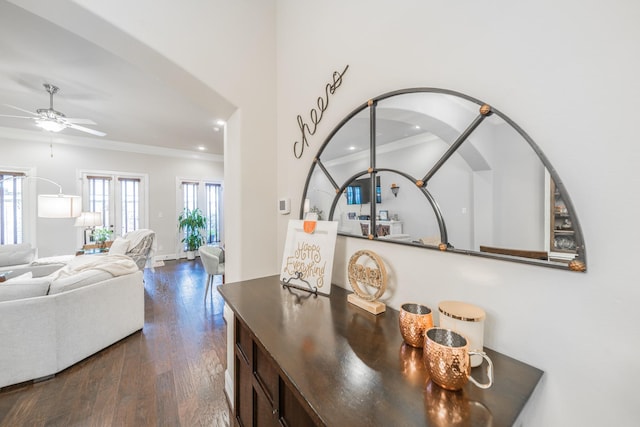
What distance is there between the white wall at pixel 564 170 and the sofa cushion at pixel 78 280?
9.32 ft

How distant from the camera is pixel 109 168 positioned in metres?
5.55

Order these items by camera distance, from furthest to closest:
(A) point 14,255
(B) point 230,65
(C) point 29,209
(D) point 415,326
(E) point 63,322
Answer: (C) point 29,209 < (A) point 14,255 < (E) point 63,322 < (B) point 230,65 < (D) point 415,326

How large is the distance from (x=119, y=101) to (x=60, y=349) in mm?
3227

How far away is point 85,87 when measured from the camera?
3.08 meters

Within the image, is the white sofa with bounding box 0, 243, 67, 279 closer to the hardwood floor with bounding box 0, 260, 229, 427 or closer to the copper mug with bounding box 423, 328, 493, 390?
the hardwood floor with bounding box 0, 260, 229, 427

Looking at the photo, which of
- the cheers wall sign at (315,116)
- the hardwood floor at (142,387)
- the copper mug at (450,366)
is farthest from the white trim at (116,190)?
the copper mug at (450,366)

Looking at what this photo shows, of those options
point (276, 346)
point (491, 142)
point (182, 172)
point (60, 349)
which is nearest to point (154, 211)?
point (182, 172)

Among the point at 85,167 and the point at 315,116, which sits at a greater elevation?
the point at 85,167

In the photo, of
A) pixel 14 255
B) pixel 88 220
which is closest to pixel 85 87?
pixel 88 220

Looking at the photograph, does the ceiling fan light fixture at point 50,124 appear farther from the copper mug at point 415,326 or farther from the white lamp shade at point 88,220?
the copper mug at point 415,326

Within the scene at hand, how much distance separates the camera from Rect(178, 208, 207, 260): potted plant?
628 cm

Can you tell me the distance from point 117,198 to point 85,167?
855 mm

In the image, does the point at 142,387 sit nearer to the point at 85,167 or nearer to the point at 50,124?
the point at 50,124

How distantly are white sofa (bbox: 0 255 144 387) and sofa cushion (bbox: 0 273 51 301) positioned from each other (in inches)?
0.4
